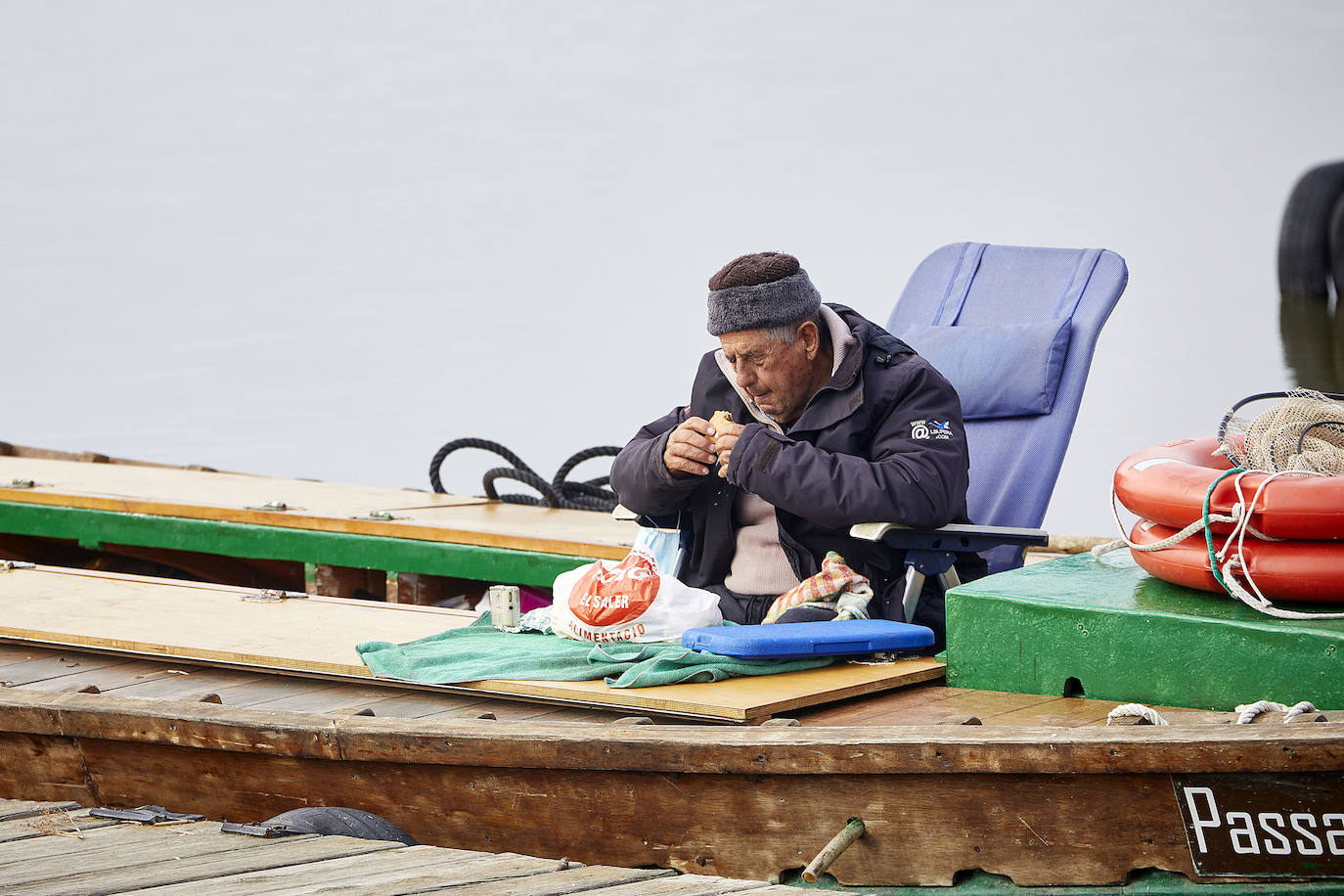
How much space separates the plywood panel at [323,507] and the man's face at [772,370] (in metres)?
1.07

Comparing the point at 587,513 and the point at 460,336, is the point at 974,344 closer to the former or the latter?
the point at 587,513

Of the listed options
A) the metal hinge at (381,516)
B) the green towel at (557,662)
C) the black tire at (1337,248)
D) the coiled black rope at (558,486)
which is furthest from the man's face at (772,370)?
the black tire at (1337,248)

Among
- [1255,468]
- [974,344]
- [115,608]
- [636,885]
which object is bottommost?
[636,885]

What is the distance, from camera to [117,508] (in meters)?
5.21

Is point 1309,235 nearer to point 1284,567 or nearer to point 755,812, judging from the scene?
point 1284,567

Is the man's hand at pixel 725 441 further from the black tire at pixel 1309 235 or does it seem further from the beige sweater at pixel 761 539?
the black tire at pixel 1309 235

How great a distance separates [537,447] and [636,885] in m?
9.92

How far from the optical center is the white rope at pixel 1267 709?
246 cm

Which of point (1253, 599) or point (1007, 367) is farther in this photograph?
point (1007, 367)

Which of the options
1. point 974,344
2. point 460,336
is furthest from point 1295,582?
point 460,336

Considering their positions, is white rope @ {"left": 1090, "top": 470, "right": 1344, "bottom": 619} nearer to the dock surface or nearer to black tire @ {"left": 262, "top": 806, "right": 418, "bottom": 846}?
the dock surface

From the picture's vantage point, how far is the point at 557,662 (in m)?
3.09

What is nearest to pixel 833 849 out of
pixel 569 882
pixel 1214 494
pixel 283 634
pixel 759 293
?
pixel 569 882

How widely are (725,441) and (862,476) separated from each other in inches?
12.1
